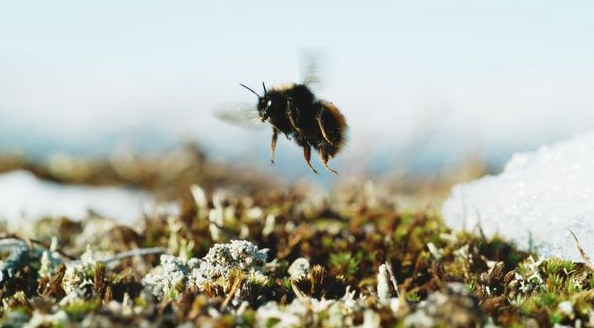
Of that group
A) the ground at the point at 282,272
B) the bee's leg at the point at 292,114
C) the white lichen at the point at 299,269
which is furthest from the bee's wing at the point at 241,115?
the white lichen at the point at 299,269

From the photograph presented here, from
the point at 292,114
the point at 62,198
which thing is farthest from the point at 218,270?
the point at 62,198

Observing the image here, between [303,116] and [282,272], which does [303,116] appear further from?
[282,272]

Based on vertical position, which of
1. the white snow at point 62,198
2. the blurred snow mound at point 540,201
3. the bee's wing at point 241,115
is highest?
the bee's wing at point 241,115

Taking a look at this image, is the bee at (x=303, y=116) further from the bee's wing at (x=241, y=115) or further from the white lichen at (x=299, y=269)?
the white lichen at (x=299, y=269)

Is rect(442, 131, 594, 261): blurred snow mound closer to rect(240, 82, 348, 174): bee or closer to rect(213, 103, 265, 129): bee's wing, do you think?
rect(240, 82, 348, 174): bee

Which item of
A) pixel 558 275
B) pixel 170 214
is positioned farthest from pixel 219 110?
pixel 558 275

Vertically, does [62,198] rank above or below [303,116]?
below
